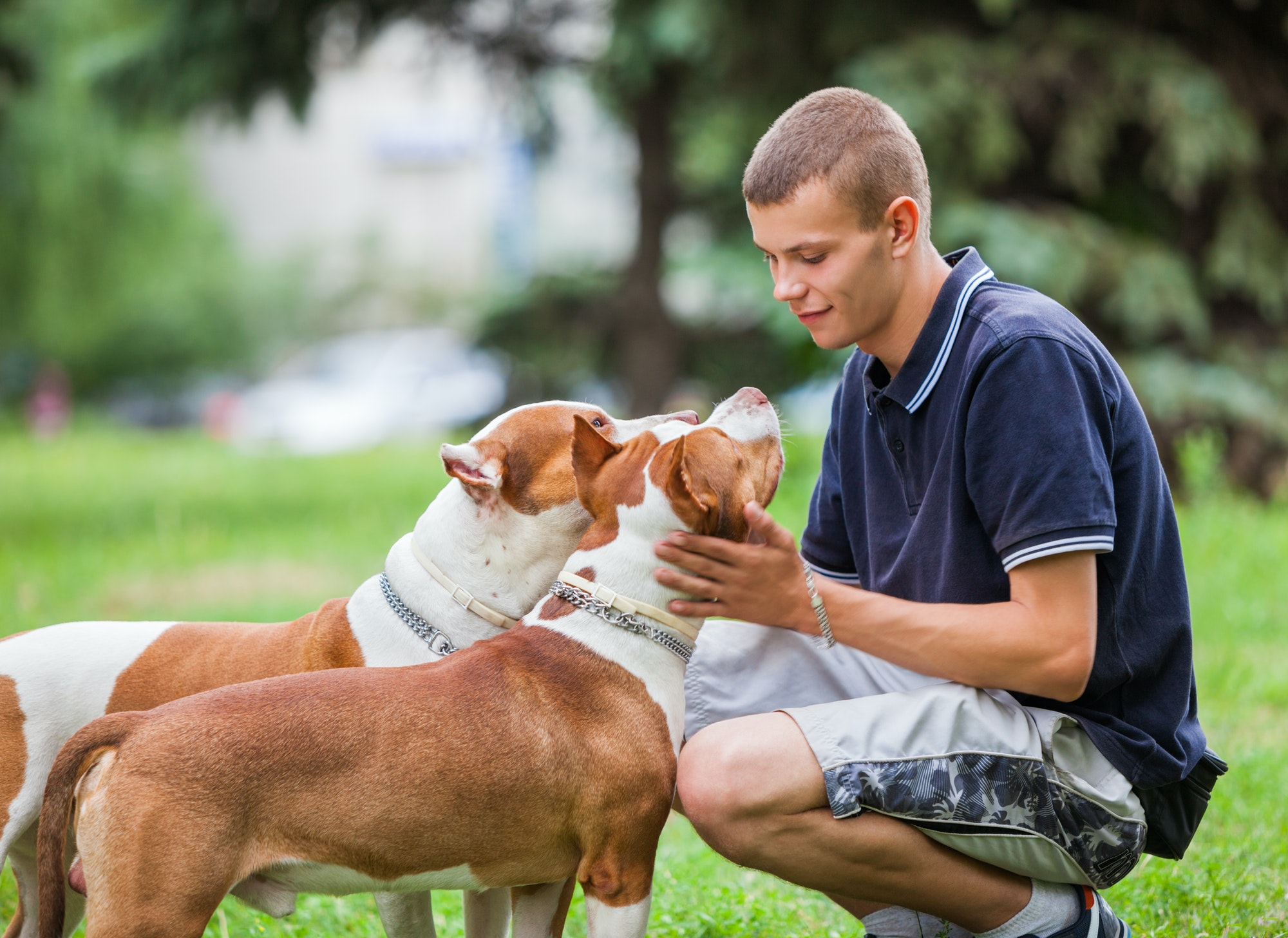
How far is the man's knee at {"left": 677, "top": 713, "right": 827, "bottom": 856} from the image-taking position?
263cm

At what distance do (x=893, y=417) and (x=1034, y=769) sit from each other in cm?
86

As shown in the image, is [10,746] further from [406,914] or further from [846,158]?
[846,158]

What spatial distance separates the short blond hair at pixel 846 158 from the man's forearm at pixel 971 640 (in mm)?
861

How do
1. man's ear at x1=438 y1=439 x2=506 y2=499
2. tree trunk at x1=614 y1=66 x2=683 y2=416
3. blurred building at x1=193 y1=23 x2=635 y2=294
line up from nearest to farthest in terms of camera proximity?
1. man's ear at x1=438 y1=439 x2=506 y2=499
2. tree trunk at x1=614 y1=66 x2=683 y2=416
3. blurred building at x1=193 y1=23 x2=635 y2=294

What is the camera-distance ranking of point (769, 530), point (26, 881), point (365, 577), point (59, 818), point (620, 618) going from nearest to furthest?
point (59, 818) < point (769, 530) < point (620, 618) < point (26, 881) < point (365, 577)

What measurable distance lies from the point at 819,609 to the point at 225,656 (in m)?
1.49

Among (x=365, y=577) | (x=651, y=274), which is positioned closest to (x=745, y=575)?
(x=365, y=577)

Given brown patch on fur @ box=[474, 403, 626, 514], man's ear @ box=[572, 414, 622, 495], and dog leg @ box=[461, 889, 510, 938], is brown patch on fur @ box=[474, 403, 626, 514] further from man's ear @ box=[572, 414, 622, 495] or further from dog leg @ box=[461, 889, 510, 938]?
dog leg @ box=[461, 889, 510, 938]

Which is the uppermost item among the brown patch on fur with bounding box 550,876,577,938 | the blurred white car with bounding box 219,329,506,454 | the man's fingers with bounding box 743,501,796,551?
the man's fingers with bounding box 743,501,796,551

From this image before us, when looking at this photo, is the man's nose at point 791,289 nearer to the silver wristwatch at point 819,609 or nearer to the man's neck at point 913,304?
the man's neck at point 913,304

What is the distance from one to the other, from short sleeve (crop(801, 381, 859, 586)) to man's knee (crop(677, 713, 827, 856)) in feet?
2.68

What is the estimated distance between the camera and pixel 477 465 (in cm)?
307

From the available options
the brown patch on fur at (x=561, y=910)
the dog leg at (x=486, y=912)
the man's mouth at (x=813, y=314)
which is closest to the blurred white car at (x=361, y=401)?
the dog leg at (x=486, y=912)

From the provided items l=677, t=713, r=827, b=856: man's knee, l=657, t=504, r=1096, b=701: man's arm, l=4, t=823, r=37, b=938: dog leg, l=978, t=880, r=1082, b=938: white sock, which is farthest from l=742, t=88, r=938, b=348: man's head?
l=4, t=823, r=37, b=938: dog leg
